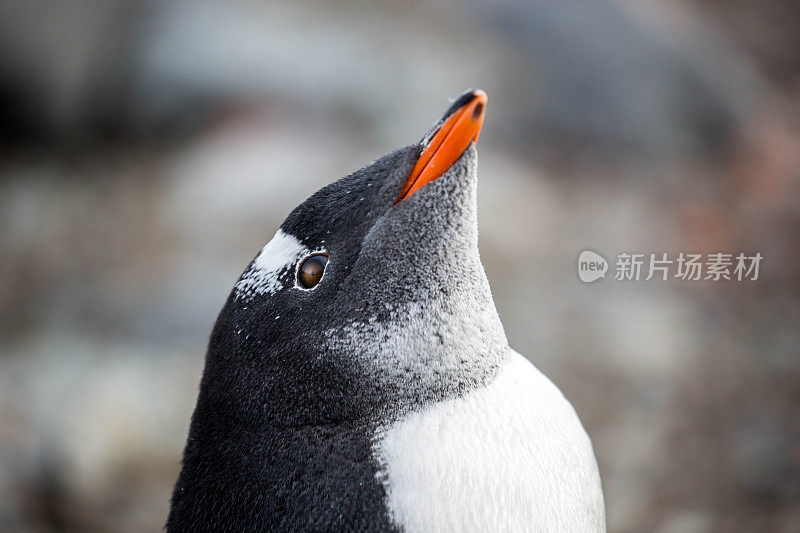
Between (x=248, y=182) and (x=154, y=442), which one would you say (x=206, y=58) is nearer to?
(x=248, y=182)

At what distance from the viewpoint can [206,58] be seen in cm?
158

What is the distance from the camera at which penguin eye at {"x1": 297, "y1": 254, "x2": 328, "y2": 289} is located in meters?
0.55

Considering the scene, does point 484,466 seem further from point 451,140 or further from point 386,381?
point 451,140

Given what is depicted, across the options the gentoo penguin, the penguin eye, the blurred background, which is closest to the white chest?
the gentoo penguin

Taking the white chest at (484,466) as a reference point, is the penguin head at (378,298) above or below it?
above

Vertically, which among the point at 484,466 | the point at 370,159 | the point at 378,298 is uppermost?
the point at 370,159

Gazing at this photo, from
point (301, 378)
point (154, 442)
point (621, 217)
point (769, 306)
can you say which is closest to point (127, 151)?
point (154, 442)

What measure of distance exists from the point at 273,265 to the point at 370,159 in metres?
0.96

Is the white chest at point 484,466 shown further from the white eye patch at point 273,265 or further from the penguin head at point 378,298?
the white eye patch at point 273,265

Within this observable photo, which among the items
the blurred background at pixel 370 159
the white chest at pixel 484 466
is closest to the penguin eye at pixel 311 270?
the white chest at pixel 484 466

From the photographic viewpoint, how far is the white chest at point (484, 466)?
20.3 inches

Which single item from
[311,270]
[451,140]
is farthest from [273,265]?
[451,140]

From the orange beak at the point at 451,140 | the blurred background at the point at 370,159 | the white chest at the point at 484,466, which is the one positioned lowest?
the white chest at the point at 484,466

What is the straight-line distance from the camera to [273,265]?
57 cm
